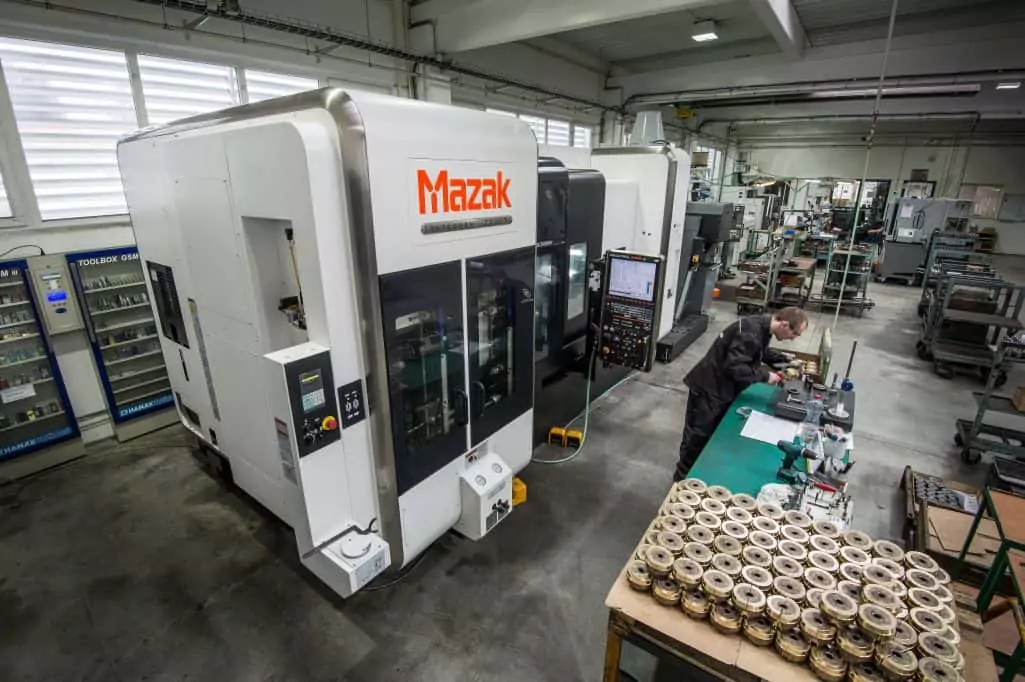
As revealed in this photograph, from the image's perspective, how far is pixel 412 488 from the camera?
96.7 inches

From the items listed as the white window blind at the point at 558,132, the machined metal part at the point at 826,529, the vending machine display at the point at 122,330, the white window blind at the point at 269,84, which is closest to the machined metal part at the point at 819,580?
the machined metal part at the point at 826,529

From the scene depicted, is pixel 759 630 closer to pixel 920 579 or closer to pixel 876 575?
pixel 876 575

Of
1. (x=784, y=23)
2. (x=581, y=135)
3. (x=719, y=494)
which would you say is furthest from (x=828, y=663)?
(x=581, y=135)

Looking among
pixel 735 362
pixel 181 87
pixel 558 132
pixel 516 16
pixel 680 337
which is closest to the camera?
pixel 735 362

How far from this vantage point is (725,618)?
146 centimetres

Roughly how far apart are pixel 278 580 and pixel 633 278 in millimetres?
3217

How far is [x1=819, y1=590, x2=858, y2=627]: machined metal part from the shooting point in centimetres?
137

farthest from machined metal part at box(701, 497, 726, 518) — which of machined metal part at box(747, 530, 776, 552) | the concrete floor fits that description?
the concrete floor

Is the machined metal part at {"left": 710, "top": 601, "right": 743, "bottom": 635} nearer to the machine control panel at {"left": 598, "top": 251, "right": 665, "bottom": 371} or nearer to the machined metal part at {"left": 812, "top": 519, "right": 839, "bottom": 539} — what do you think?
the machined metal part at {"left": 812, "top": 519, "right": 839, "bottom": 539}

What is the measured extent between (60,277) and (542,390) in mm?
3859

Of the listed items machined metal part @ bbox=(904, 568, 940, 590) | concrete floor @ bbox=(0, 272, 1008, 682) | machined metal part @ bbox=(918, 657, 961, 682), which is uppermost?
machined metal part @ bbox=(904, 568, 940, 590)

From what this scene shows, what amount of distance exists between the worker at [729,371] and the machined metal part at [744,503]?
4.07 feet

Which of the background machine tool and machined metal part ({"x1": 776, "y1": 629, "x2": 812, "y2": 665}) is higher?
the background machine tool

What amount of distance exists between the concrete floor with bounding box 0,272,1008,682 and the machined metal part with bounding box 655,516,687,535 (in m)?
1.04
